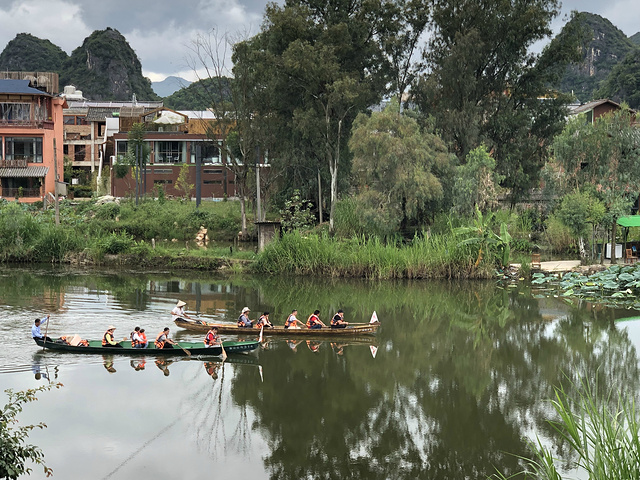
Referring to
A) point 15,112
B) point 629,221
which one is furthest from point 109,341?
point 15,112

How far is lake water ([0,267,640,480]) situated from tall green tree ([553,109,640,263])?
659 centimetres

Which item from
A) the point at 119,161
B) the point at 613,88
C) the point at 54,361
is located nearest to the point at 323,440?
the point at 54,361

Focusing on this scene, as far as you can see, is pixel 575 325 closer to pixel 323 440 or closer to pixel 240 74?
pixel 323 440

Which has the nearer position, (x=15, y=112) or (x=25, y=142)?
(x=15, y=112)

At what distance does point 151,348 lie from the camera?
17.3 metres

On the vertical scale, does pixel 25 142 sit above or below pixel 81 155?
below

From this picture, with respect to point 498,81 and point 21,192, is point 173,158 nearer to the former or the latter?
point 21,192

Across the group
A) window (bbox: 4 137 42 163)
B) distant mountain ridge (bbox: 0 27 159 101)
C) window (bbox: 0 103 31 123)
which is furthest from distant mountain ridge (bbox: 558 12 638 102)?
window (bbox: 0 103 31 123)

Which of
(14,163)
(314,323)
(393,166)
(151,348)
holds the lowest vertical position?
(151,348)

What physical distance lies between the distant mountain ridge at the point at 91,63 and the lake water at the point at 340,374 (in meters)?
70.2

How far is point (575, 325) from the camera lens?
70.5 ft

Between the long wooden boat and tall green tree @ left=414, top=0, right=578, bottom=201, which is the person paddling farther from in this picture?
tall green tree @ left=414, top=0, right=578, bottom=201

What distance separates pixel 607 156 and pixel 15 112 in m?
38.8

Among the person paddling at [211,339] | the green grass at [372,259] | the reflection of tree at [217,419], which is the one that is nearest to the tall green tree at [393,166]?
the green grass at [372,259]
